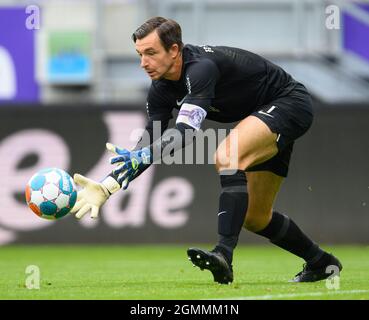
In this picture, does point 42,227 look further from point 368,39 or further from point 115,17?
point 368,39

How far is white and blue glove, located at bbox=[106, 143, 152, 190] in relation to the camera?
22.9 feet

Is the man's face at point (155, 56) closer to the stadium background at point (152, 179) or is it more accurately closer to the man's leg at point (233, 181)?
the man's leg at point (233, 181)

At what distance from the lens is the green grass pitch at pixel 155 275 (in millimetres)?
7043

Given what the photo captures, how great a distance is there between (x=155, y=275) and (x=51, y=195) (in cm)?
189

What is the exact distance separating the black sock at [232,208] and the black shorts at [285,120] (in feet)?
1.00

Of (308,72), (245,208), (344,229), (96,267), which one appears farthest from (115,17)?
(245,208)

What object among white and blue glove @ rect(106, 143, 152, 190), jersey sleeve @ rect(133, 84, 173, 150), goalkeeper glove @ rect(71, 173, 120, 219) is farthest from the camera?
jersey sleeve @ rect(133, 84, 173, 150)

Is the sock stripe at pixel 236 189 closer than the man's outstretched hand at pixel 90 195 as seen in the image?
No

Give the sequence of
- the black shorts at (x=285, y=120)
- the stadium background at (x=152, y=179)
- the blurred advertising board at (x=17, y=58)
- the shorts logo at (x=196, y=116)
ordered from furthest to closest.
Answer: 1. the blurred advertising board at (x=17, y=58)
2. the stadium background at (x=152, y=179)
3. the black shorts at (x=285, y=120)
4. the shorts logo at (x=196, y=116)

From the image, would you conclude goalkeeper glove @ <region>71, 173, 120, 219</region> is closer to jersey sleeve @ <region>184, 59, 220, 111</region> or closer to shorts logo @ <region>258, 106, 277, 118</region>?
jersey sleeve @ <region>184, 59, 220, 111</region>

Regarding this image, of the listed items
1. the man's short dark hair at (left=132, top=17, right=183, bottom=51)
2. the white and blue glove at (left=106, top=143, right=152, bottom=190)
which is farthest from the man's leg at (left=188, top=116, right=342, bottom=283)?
the man's short dark hair at (left=132, top=17, right=183, bottom=51)

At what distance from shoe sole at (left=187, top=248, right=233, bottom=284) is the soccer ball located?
0.92 metres

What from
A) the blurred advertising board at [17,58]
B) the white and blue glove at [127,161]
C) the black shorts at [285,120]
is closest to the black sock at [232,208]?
the black shorts at [285,120]

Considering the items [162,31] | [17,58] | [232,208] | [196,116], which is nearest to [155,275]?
[232,208]
